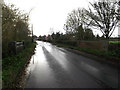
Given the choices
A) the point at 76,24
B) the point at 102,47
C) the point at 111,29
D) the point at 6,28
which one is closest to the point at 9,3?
the point at 6,28

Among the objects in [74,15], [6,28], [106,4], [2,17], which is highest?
[74,15]

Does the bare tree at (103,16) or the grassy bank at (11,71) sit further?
the bare tree at (103,16)

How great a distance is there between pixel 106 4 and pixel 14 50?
14.4 metres

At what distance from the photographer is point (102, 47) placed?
1244 centimetres

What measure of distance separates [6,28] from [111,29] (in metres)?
15.3

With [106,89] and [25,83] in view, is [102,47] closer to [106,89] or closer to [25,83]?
[106,89]

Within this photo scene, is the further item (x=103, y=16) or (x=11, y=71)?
(x=103, y=16)

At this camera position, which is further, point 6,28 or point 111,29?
point 111,29

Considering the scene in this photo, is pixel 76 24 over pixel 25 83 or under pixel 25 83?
over

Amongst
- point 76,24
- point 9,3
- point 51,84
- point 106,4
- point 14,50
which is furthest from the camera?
point 76,24

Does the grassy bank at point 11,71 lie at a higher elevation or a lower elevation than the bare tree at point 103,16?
lower

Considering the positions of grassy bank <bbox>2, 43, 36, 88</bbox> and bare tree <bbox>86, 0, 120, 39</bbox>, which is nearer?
grassy bank <bbox>2, 43, 36, 88</bbox>

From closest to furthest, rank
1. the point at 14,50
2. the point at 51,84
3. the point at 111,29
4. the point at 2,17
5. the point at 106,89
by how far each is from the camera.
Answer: the point at 106,89
the point at 51,84
the point at 2,17
the point at 14,50
the point at 111,29

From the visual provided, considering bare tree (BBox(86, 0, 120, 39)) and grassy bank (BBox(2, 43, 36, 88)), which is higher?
bare tree (BBox(86, 0, 120, 39))
